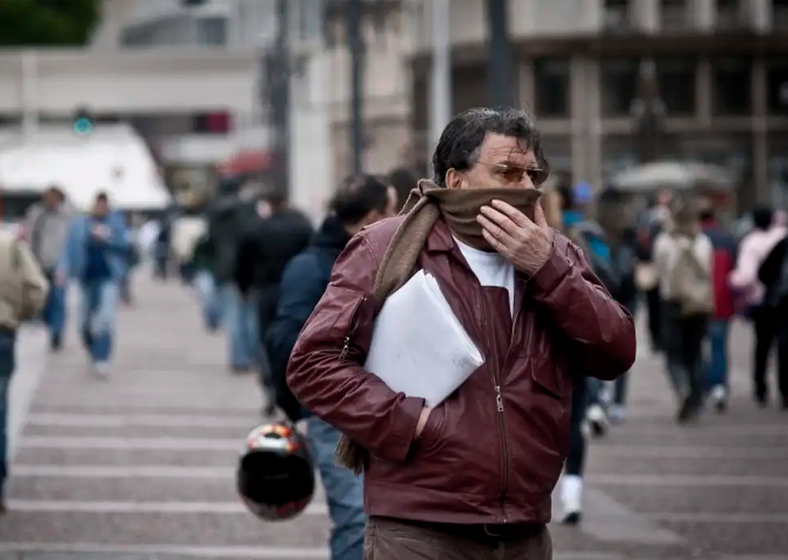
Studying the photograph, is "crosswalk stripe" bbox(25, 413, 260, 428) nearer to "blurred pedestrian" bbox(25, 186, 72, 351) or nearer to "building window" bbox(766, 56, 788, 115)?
"blurred pedestrian" bbox(25, 186, 72, 351)

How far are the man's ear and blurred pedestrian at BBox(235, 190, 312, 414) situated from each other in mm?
12195

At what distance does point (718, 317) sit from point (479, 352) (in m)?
14.5

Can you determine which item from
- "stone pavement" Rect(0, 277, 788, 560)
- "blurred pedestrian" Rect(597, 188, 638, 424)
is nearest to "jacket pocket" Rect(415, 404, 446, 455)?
"stone pavement" Rect(0, 277, 788, 560)

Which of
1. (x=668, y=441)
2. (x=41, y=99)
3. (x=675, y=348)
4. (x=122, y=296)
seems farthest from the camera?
(x=41, y=99)

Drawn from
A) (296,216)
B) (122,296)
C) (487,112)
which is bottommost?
(122,296)

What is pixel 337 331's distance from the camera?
543cm

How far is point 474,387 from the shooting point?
5387 mm

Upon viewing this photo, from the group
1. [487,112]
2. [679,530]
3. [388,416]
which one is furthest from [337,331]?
[679,530]

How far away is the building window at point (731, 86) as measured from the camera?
67750 mm

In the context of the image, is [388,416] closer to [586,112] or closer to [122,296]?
[122,296]

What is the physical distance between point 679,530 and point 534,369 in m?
6.66

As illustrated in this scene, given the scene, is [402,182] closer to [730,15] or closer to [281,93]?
[281,93]

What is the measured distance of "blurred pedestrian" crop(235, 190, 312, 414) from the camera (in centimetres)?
1797

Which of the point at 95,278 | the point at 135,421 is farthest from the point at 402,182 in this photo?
the point at 95,278
